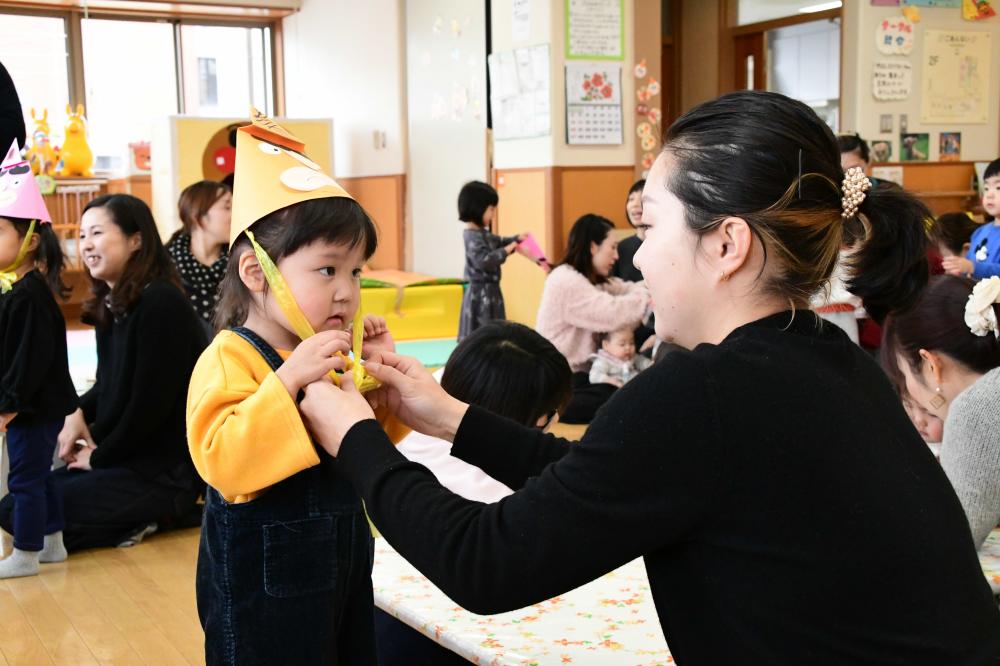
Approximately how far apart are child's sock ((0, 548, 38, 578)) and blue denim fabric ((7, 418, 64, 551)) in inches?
1.0

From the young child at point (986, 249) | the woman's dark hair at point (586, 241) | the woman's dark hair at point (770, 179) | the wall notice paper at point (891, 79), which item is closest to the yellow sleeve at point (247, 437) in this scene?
the woman's dark hair at point (770, 179)

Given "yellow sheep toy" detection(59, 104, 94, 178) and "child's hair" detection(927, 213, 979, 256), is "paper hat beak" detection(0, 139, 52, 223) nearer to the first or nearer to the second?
"child's hair" detection(927, 213, 979, 256)

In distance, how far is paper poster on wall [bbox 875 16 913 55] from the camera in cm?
707

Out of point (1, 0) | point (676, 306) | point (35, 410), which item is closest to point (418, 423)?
point (676, 306)

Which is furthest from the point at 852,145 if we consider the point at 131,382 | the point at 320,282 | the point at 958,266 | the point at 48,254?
the point at 320,282

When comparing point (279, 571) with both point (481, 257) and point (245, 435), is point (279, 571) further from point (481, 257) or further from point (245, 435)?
point (481, 257)

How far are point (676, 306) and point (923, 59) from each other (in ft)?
22.8

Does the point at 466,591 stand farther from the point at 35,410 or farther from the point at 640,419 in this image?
the point at 35,410

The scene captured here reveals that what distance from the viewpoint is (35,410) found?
3223mm

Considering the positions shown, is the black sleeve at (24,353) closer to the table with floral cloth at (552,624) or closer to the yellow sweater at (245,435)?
the table with floral cloth at (552,624)

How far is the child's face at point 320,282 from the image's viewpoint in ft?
4.70

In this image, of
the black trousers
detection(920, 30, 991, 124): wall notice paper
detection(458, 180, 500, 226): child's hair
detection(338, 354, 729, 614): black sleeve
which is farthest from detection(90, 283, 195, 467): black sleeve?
detection(920, 30, 991, 124): wall notice paper

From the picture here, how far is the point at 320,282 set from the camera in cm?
144

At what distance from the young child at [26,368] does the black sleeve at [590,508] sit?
2467mm
